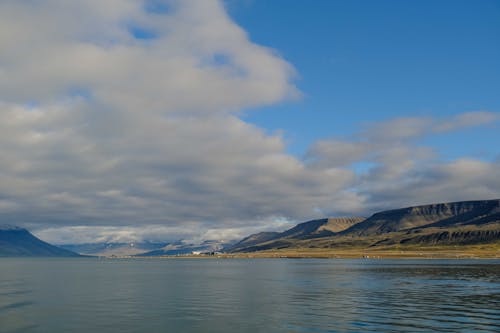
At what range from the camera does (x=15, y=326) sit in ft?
196

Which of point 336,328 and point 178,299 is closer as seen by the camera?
point 336,328

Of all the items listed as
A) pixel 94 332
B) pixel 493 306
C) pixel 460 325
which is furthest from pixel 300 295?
pixel 94 332

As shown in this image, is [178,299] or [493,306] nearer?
[493,306]

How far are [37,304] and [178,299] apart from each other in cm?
2402

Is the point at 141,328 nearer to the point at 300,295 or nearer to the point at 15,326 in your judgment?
the point at 15,326

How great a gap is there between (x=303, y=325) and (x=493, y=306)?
32716 mm

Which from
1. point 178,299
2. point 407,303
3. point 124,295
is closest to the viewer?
point 407,303

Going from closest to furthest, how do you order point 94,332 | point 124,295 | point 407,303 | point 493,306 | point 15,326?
1. point 94,332
2. point 15,326
3. point 493,306
4. point 407,303
5. point 124,295

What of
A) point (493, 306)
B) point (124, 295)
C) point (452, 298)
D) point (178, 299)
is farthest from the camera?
point (124, 295)

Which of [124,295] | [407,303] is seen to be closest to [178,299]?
[124,295]

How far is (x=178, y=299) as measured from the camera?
88.2m

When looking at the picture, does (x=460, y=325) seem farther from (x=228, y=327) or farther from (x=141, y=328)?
(x=141, y=328)

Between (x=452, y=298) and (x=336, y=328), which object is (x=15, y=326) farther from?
(x=452, y=298)

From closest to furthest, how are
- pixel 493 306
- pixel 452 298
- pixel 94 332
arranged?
pixel 94 332 < pixel 493 306 < pixel 452 298
